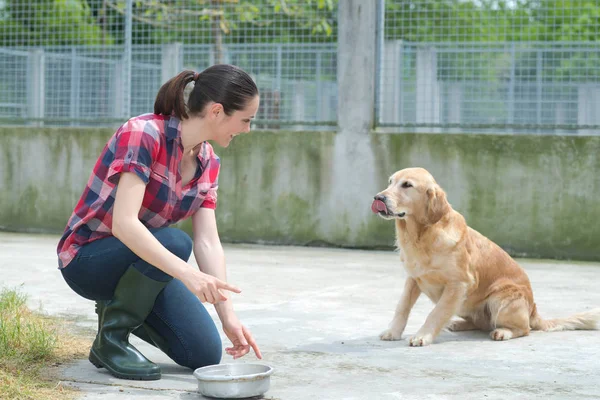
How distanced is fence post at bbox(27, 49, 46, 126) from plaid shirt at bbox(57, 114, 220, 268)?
8288mm

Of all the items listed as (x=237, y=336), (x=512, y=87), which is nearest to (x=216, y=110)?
(x=237, y=336)

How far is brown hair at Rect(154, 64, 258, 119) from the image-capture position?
3873 mm

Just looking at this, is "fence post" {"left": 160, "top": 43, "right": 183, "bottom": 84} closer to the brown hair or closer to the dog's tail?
the dog's tail

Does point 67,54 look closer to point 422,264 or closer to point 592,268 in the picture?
point 592,268

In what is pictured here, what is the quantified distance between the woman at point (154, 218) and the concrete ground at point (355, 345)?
174 mm

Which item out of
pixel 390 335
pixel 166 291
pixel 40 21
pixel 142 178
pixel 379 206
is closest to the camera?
pixel 142 178

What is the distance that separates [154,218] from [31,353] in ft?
2.96

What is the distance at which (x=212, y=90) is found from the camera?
12.8ft

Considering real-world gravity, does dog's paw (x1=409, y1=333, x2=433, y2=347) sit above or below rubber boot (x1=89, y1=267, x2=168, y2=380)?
below

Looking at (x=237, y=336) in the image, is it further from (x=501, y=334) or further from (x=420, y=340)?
(x=501, y=334)

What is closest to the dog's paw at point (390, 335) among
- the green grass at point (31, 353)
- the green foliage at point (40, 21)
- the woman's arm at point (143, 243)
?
the green grass at point (31, 353)

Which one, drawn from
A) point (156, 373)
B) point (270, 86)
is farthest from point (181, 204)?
point (270, 86)

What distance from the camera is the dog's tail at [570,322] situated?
5398 millimetres

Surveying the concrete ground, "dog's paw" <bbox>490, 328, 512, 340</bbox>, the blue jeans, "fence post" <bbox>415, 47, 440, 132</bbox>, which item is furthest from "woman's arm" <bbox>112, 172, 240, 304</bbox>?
"fence post" <bbox>415, 47, 440, 132</bbox>
